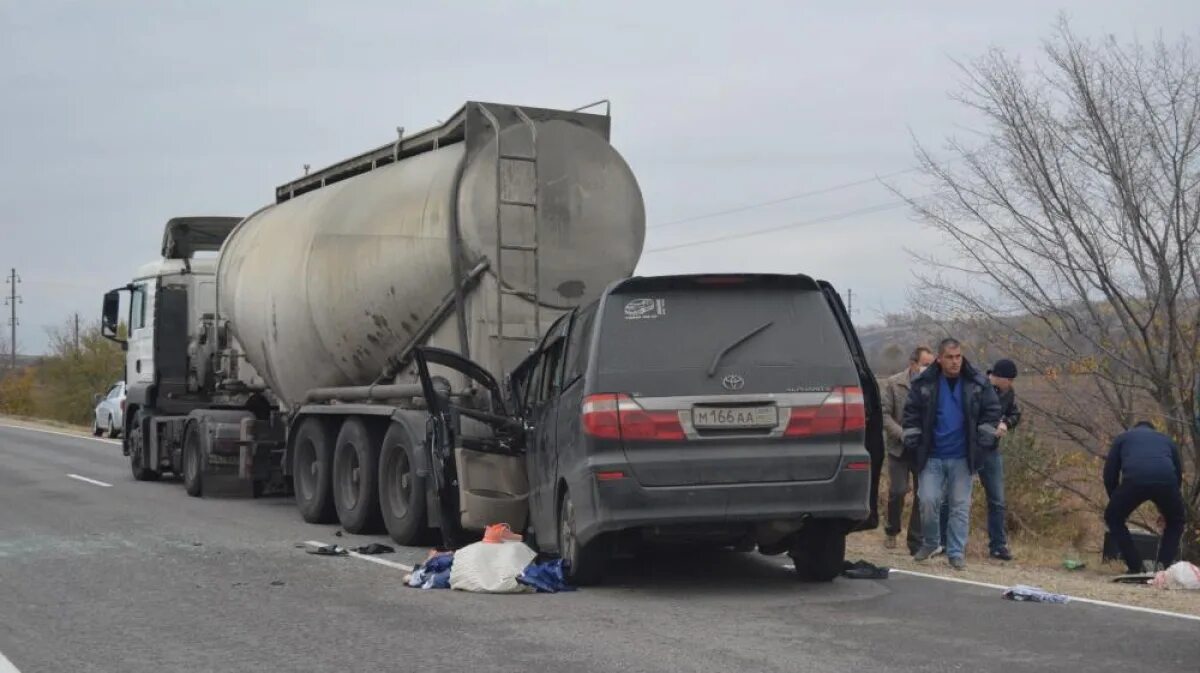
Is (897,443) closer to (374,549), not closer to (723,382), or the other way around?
(723,382)

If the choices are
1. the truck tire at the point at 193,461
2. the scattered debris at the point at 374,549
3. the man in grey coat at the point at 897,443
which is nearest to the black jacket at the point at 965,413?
the man in grey coat at the point at 897,443

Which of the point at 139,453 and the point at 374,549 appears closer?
the point at 374,549

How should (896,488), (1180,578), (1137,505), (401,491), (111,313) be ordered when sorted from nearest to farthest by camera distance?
(1180,578) < (1137,505) < (896,488) < (401,491) < (111,313)

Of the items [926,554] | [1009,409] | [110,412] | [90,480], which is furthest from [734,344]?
[110,412]

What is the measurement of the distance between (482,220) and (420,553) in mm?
2757

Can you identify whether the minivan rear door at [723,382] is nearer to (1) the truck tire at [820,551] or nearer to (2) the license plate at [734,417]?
(2) the license plate at [734,417]

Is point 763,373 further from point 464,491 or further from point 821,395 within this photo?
point 464,491

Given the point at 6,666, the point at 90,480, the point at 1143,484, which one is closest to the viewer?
the point at 6,666

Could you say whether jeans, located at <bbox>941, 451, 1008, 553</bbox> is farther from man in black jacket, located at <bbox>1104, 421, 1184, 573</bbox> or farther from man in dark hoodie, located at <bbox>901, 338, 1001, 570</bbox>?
man in black jacket, located at <bbox>1104, 421, 1184, 573</bbox>

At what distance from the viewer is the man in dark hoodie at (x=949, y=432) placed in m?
10.3

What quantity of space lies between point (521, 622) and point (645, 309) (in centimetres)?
214

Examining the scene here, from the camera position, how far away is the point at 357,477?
13.0 meters

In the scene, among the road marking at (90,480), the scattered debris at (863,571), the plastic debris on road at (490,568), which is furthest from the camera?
the road marking at (90,480)

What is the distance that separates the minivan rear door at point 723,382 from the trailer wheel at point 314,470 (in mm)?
5879
